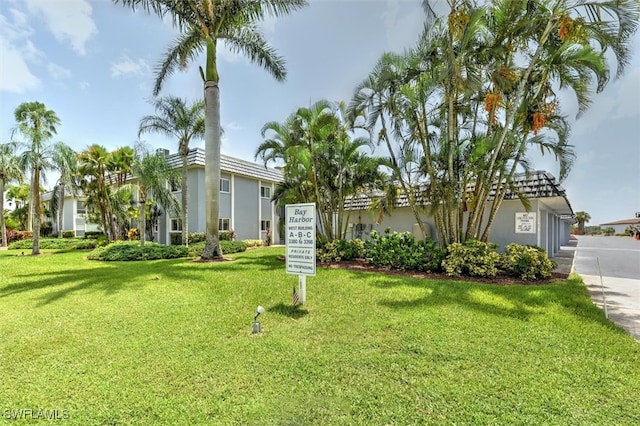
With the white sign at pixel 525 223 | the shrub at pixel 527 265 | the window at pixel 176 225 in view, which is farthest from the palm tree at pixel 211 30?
the white sign at pixel 525 223

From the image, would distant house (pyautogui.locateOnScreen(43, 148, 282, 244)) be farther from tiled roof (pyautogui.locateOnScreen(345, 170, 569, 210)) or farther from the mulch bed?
tiled roof (pyautogui.locateOnScreen(345, 170, 569, 210))

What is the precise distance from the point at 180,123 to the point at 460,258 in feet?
53.2

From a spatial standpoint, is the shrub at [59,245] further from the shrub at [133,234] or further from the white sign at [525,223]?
the white sign at [525,223]

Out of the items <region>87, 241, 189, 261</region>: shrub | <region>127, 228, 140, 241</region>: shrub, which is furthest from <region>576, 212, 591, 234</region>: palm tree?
<region>127, 228, 140, 241</region>: shrub

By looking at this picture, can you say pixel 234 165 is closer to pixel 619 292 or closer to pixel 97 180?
pixel 97 180

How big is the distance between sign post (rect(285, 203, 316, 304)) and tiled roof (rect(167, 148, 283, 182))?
14.8 metres

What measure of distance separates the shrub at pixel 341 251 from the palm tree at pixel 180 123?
9.43 metres

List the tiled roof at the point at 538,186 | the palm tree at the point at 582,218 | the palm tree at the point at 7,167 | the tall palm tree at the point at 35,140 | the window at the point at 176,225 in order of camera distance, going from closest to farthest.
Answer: the tiled roof at the point at 538,186, the tall palm tree at the point at 35,140, the palm tree at the point at 7,167, the window at the point at 176,225, the palm tree at the point at 582,218

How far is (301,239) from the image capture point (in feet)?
21.5

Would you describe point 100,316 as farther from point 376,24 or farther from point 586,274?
point 586,274

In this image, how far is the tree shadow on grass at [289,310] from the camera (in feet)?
19.5

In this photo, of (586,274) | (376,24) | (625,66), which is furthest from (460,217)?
(376,24)

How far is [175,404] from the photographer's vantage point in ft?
10.4

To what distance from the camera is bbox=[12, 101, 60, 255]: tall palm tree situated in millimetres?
15188
